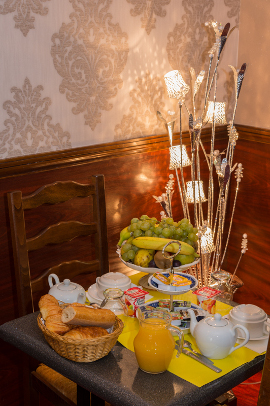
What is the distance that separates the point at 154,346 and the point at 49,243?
2.70 ft

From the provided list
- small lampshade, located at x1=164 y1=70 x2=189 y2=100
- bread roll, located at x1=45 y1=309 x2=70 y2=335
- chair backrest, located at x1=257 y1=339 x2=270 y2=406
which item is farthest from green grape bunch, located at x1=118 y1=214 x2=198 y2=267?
chair backrest, located at x1=257 y1=339 x2=270 y2=406

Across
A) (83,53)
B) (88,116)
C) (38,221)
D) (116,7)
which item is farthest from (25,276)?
(116,7)

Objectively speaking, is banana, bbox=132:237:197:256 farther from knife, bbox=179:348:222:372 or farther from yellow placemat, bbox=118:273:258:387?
knife, bbox=179:348:222:372

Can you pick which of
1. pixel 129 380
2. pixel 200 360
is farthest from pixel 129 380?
pixel 200 360

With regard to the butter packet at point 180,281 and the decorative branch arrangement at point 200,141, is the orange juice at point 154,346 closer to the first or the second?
the butter packet at point 180,281

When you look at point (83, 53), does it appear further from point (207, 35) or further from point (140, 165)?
point (207, 35)

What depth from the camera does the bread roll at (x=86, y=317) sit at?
1312 millimetres

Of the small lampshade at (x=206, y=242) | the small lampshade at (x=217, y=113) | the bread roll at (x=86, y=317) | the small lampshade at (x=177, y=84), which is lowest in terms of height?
the small lampshade at (x=206, y=242)

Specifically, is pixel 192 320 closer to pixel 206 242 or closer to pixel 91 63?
pixel 206 242

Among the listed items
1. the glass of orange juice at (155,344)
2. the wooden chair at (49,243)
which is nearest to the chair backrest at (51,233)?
the wooden chair at (49,243)

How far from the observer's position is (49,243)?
1.94m

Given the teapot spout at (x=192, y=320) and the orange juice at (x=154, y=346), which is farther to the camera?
the teapot spout at (x=192, y=320)

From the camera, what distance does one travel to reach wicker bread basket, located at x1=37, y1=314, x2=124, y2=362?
4.20 ft

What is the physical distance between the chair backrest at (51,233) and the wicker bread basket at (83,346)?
53cm
